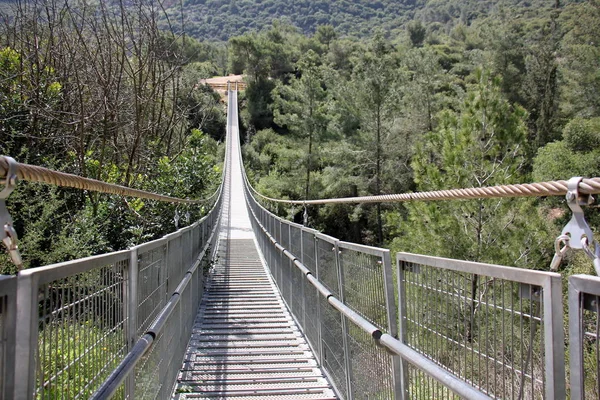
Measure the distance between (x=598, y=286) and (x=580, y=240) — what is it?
13 centimetres

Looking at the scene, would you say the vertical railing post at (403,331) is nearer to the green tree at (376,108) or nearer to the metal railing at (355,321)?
the metal railing at (355,321)

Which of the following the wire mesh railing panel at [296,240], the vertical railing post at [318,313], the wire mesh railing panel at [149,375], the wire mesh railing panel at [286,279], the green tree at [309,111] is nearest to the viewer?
the wire mesh railing panel at [149,375]

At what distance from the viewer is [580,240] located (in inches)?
39.0

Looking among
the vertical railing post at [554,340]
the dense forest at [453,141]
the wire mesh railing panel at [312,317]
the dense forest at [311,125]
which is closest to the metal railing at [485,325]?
the vertical railing post at [554,340]

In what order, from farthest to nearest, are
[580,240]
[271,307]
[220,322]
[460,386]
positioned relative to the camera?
[271,307] < [220,322] < [460,386] < [580,240]

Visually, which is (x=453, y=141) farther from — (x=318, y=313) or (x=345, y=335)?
(x=345, y=335)

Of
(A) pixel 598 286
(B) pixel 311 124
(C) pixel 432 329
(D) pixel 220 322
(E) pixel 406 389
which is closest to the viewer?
(A) pixel 598 286

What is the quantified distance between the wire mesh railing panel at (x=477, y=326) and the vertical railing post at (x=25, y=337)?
1009mm

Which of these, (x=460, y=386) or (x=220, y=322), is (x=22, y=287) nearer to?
(x=460, y=386)

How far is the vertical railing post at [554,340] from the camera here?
98 centimetres

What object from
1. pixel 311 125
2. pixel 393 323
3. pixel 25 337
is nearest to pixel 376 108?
pixel 311 125

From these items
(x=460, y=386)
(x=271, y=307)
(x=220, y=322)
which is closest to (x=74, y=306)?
(x=460, y=386)

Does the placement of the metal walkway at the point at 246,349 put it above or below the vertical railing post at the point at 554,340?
below

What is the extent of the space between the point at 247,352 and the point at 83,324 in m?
3.54
